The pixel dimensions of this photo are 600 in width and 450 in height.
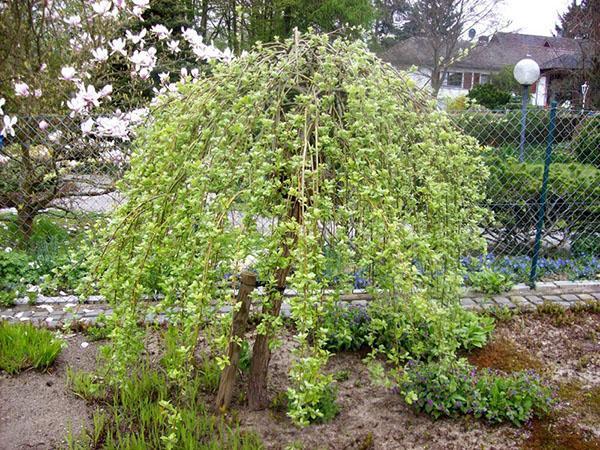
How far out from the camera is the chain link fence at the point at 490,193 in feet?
17.1

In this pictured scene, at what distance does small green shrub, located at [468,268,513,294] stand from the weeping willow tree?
2332 mm

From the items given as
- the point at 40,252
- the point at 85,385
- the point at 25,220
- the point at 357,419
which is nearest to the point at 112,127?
the point at 40,252

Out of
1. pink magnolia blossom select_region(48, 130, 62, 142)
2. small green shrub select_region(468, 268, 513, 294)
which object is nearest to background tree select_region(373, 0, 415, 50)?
pink magnolia blossom select_region(48, 130, 62, 142)

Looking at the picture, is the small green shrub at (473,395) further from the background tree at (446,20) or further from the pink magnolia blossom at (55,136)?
the background tree at (446,20)

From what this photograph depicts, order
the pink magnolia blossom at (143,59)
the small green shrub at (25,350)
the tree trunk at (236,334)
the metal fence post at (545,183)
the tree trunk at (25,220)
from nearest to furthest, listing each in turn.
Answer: the tree trunk at (236,334)
the small green shrub at (25,350)
the metal fence post at (545,183)
the pink magnolia blossom at (143,59)
the tree trunk at (25,220)

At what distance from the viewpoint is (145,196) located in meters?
2.14

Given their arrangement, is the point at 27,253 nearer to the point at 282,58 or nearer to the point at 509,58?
the point at 282,58

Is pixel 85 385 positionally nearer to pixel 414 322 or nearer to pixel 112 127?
pixel 414 322

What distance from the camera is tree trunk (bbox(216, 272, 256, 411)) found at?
98.5 inches

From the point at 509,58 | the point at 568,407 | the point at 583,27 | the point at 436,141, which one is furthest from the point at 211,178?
the point at 509,58

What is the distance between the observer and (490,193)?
5.62 m

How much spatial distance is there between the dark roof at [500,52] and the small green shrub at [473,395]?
23.0 metres

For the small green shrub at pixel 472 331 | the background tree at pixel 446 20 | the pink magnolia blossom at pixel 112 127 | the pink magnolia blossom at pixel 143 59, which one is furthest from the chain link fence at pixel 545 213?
the background tree at pixel 446 20

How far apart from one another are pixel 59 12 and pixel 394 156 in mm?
5429
